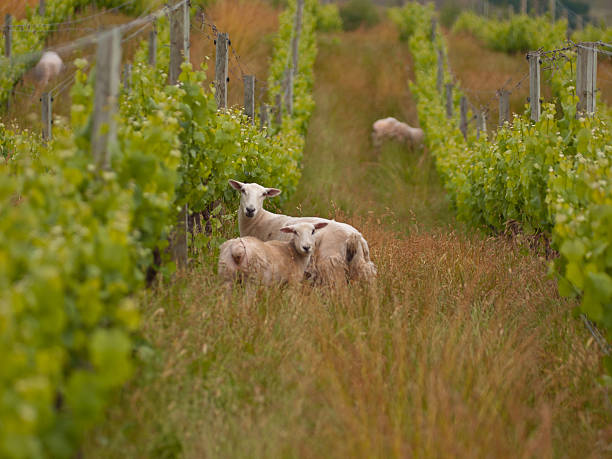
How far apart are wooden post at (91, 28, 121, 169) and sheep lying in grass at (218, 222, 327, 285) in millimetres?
2387

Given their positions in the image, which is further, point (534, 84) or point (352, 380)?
point (534, 84)

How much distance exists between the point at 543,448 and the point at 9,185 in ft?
9.76

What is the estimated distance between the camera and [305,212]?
1195 cm

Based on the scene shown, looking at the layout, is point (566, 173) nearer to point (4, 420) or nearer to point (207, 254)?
point (207, 254)

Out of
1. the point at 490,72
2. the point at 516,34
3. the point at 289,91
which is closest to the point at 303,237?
the point at 289,91

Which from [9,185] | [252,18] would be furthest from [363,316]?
[252,18]

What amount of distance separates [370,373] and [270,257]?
2062mm

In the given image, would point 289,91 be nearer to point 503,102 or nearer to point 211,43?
point 211,43

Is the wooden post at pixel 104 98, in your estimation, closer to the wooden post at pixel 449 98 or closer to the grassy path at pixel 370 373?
the grassy path at pixel 370 373

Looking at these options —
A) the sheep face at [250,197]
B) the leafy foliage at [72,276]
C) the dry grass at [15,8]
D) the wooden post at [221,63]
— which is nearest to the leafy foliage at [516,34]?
the dry grass at [15,8]

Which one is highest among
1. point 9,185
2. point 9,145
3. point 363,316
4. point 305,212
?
point 9,185

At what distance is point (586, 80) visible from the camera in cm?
708

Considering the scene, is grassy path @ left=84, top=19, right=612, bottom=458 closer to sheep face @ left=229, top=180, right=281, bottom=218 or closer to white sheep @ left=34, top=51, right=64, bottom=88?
sheep face @ left=229, top=180, right=281, bottom=218

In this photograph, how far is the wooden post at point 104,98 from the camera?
11.4ft
